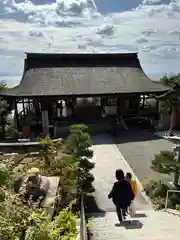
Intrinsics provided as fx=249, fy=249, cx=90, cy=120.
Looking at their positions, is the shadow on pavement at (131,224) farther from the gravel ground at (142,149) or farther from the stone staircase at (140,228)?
the gravel ground at (142,149)

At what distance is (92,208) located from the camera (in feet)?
28.1

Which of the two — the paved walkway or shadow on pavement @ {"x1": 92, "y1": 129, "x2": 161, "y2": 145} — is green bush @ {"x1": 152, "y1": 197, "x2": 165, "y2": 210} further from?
shadow on pavement @ {"x1": 92, "y1": 129, "x2": 161, "y2": 145}

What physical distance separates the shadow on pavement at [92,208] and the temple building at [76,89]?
9268mm

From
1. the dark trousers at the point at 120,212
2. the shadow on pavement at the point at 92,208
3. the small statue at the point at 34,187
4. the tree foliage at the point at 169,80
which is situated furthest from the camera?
the tree foliage at the point at 169,80

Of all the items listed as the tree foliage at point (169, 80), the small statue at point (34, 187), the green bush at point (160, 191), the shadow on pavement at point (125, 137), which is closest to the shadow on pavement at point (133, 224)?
the small statue at point (34, 187)

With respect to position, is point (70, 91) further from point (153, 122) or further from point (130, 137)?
point (153, 122)

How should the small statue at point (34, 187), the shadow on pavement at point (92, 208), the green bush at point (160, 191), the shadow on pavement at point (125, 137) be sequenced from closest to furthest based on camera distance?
the small statue at point (34, 187), the shadow on pavement at point (92, 208), the green bush at point (160, 191), the shadow on pavement at point (125, 137)

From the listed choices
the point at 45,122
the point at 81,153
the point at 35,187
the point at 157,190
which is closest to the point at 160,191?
the point at 157,190

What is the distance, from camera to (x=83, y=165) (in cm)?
847

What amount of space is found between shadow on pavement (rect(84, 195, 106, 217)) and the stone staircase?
43.7 inches

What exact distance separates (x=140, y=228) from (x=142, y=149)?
361 inches

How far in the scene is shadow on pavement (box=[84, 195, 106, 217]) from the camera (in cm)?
800

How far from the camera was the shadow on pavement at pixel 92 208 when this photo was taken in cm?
800

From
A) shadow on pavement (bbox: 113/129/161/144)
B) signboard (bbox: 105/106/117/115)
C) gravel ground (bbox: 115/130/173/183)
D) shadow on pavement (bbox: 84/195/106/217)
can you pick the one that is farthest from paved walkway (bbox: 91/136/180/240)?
signboard (bbox: 105/106/117/115)
